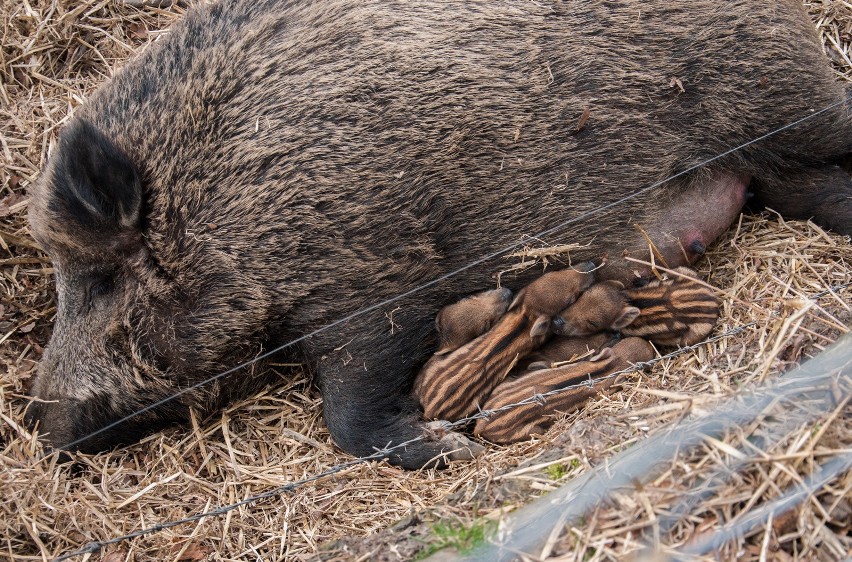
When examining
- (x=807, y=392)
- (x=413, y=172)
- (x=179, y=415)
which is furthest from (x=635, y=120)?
(x=179, y=415)

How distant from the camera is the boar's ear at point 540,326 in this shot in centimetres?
401

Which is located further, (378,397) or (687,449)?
(378,397)

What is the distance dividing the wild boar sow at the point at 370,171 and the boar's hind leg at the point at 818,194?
0.01 metres

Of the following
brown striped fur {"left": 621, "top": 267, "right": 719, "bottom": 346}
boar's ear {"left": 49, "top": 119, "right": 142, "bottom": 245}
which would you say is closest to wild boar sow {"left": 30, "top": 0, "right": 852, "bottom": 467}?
boar's ear {"left": 49, "top": 119, "right": 142, "bottom": 245}

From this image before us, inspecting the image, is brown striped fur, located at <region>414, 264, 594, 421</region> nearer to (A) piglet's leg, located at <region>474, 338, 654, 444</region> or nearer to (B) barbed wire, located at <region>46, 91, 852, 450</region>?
(A) piglet's leg, located at <region>474, 338, 654, 444</region>

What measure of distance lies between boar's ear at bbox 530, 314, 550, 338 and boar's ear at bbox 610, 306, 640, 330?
0.34 metres

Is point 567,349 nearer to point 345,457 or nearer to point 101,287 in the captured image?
point 345,457

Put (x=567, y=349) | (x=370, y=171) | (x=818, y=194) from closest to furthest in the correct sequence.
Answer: (x=370, y=171) → (x=567, y=349) → (x=818, y=194)

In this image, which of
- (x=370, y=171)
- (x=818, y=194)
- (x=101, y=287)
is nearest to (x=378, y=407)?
(x=370, y=171)

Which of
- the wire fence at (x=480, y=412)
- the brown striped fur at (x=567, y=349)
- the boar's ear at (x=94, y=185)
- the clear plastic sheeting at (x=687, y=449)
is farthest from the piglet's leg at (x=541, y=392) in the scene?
the boar's ear at (x=94, y=185)

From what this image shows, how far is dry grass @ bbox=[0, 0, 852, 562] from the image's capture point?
2.41 m

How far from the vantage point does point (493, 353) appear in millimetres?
3918

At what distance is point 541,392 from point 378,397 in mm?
818

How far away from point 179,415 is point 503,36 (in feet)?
8.51
